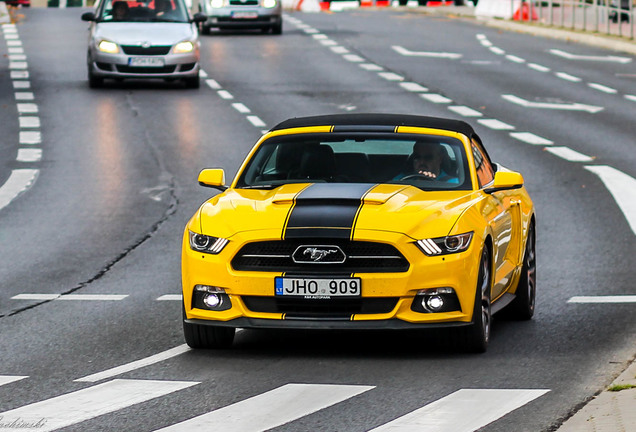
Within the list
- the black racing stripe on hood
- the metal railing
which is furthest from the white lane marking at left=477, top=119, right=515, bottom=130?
the metal railing

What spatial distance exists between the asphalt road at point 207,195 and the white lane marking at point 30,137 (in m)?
0.13

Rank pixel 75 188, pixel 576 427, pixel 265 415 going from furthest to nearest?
pixel 75 188, pixel 265 415, pixel 576 427

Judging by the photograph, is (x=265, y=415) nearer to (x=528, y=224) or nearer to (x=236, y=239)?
(x=236, y=239)

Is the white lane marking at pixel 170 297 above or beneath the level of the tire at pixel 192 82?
above

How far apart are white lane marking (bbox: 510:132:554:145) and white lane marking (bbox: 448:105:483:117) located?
2.51m

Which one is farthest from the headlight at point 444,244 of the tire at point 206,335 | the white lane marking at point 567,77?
the white lane marking at point 567,77

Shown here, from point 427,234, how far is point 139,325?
8.19 ft

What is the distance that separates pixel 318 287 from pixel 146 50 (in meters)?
21.8

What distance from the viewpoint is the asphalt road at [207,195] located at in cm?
856

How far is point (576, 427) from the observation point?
7566 mm

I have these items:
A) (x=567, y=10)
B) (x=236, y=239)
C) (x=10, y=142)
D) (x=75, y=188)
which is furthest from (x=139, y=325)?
(x=567, y=10)

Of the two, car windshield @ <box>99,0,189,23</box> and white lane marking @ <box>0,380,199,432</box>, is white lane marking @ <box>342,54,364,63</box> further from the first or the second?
white lane marking @ <box>0,380,199,432</box>

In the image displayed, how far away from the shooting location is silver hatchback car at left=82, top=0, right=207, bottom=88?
30.8 m

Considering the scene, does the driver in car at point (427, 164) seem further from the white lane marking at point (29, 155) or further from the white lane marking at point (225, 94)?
the white lane marking at point (225, 94)
